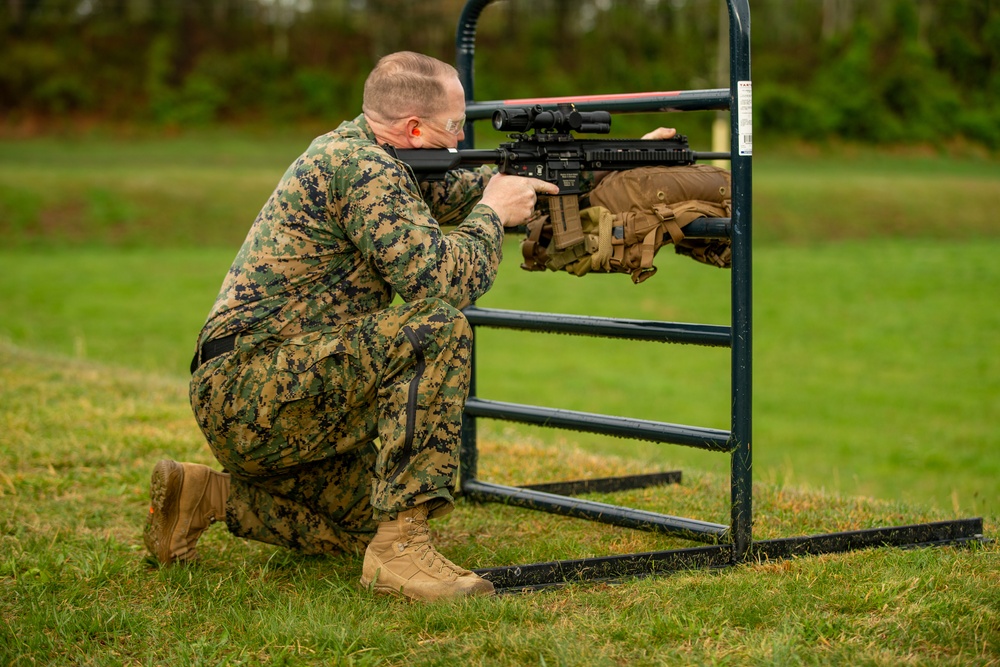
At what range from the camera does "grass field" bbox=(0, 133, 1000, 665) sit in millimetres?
3000

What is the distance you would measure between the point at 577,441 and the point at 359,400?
22.7 feet

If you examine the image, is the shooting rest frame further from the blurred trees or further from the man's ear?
the blurred trees

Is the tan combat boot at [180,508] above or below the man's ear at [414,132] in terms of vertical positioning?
below

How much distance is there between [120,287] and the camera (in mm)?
19609

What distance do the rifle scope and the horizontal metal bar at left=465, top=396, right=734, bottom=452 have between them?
99 centimetres

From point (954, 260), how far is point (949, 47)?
1287 cm

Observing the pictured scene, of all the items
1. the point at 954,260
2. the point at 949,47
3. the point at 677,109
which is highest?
the point at 949,47

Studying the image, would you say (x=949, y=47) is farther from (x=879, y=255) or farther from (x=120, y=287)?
(x=120, y=287)

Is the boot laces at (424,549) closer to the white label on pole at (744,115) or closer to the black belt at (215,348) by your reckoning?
the black belt at (215,348)

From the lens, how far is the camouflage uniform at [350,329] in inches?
131

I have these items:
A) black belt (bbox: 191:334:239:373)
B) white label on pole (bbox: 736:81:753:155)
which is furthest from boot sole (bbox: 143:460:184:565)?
white label on pole (bbox: 736:81:753:155)

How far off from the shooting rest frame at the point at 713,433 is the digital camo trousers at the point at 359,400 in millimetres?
378

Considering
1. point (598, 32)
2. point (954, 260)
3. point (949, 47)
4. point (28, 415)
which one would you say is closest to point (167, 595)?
point (28, 415)

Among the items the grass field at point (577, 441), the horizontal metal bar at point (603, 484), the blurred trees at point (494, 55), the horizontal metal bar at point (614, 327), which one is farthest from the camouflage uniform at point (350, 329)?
the blurred trees at point (494, 55)
